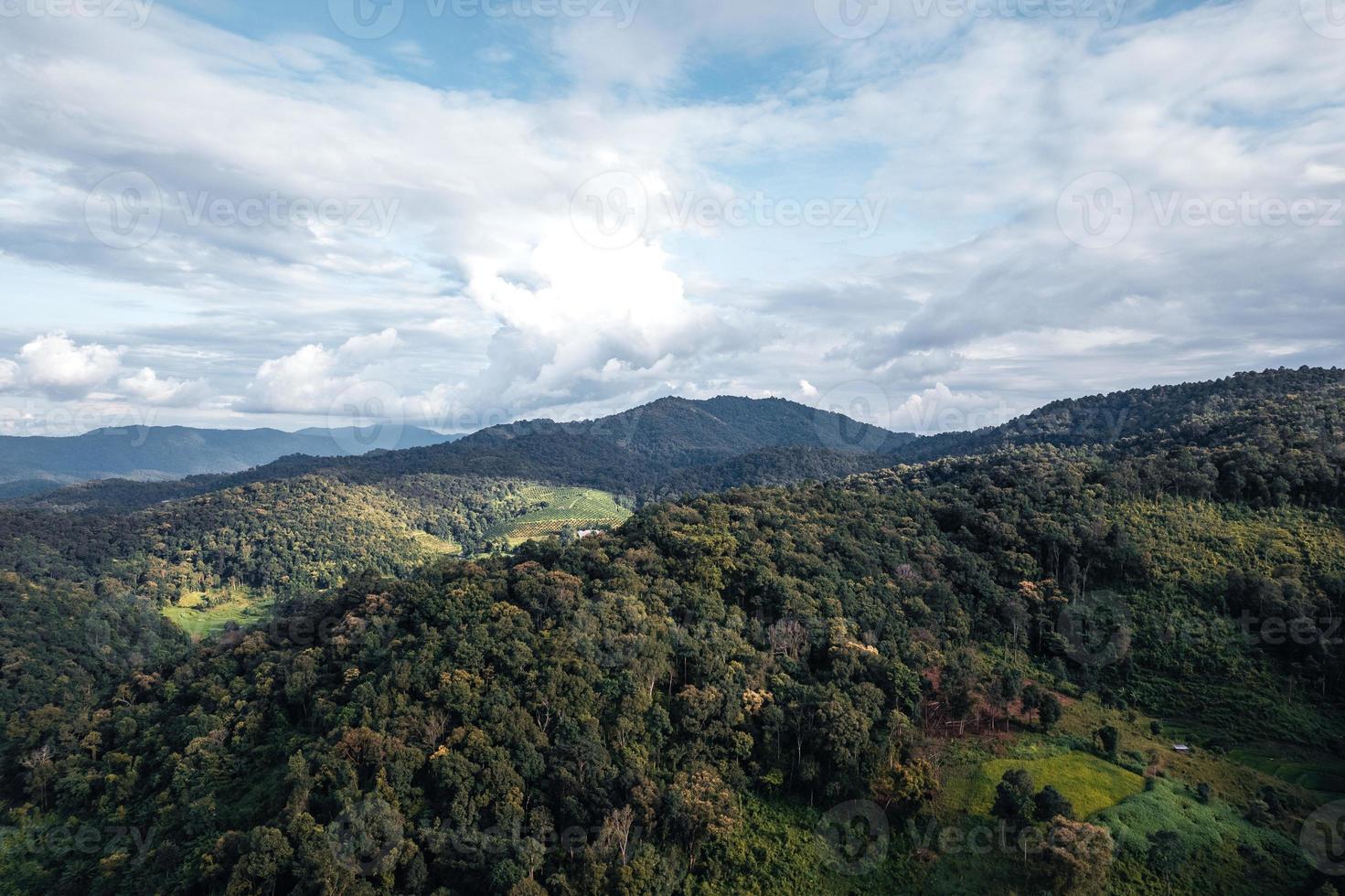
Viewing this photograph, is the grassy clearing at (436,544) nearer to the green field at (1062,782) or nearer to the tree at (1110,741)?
the green field at (1062,782)

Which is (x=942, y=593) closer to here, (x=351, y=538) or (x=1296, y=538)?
(x=1296, y=538)

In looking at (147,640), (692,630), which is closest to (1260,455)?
(692,630)

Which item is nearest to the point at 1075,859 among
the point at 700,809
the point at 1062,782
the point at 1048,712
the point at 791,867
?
the point at 1062,782

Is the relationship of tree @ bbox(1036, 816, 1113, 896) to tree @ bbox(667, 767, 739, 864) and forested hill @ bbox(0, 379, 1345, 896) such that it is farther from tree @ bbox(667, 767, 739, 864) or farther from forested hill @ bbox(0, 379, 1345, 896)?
tree @ bbox(667, 767, 739, 864)

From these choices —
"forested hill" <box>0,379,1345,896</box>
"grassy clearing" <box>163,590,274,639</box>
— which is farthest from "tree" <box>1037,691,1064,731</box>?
"grassy clearing" <box>163,590,274,639</box>

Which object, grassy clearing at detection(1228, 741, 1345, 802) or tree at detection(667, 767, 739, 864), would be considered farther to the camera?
grassy clearing at detection(1228, 741, 1345, 802)

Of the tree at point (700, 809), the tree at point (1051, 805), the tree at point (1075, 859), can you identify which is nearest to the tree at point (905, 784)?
the tree at point (1051, 805)
